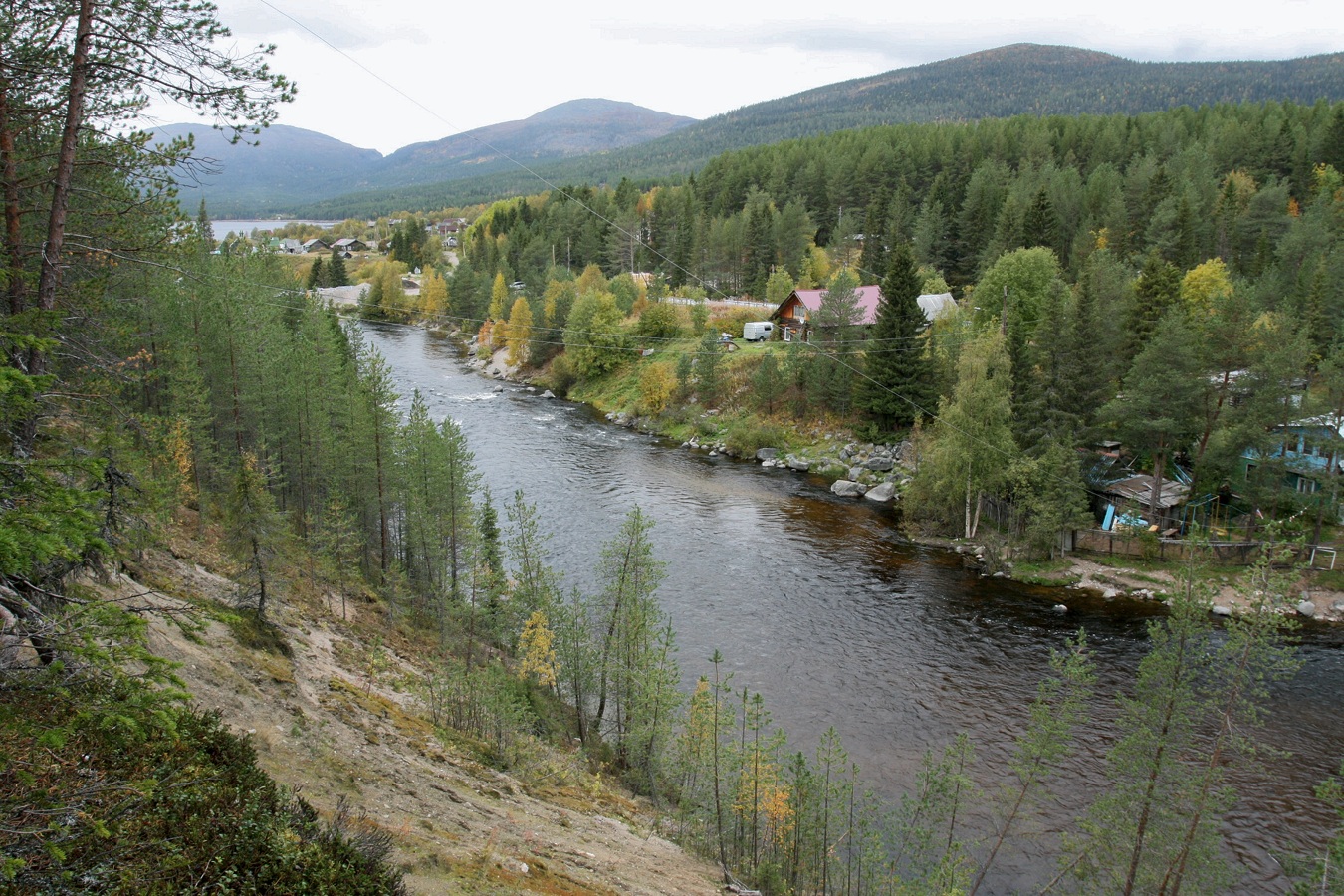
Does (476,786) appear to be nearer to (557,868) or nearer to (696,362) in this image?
(557,868)

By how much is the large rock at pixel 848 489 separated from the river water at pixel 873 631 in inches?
39.0

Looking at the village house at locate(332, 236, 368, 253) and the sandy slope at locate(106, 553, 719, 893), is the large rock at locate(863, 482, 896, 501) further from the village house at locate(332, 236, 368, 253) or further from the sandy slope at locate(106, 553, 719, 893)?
the village house at locate(332, 236, 368, 253)

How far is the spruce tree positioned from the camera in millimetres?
41906

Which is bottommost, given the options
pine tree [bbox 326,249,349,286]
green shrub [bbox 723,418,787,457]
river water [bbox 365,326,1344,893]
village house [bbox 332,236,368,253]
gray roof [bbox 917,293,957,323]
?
river water [bbox 365,326,1344,893]

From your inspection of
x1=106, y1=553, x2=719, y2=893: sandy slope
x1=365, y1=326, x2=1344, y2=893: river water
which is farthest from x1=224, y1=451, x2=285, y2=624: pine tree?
x1=365, y1=326, x2=1344, y2=893: river water

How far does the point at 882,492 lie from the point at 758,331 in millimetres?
22708

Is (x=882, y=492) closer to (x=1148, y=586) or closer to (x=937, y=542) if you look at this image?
(x=937, y=542)

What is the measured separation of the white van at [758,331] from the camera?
58.7 m

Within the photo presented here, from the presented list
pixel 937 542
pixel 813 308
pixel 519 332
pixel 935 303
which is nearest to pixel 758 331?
pixel 813 308

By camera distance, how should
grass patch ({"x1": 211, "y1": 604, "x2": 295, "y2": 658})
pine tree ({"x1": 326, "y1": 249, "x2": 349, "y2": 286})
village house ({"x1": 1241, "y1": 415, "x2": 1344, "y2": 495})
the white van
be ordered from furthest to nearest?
pine tree ({"x1": 326, "y1": 249, "x2": 349, "y2": 286}) → the white van → village house ({"x1": 1241, "y1": 415, "x2": 1344, "y2": 495}) → grass patch ({"x1": 211, "y1": 604, "x2": 295, "y2": 658})

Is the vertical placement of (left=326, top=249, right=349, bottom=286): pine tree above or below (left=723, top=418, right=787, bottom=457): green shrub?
above

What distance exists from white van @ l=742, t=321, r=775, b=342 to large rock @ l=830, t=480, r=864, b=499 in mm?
20886

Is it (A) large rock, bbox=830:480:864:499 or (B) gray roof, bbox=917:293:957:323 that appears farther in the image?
(B) gray roof, bbox=917:293:957:323

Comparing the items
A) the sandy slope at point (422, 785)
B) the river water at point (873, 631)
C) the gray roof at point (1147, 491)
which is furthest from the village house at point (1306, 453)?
the sandy slope at point (422, 785)
